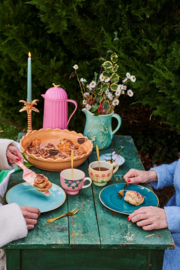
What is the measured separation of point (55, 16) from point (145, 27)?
867 mm

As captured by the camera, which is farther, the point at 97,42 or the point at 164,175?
the point at 97,42

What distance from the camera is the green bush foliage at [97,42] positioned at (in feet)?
8.79

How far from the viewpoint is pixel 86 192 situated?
1.59 metres

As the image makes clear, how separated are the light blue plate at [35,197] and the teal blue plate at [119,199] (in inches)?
8.2

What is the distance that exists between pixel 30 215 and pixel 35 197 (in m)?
0.19

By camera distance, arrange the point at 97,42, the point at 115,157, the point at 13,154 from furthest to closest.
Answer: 1. the point at 97,42
2. the point at 115,157
3. the point at 13,154

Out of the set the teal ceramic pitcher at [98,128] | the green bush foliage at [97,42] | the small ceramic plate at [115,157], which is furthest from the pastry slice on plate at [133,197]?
the green bush foliage at [97,42]

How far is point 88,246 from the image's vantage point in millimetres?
1217

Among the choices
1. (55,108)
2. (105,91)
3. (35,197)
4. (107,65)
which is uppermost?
(107,65)

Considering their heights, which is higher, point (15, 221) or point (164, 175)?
point (15, 221)

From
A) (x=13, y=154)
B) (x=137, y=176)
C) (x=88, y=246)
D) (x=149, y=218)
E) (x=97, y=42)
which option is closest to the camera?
(x=88, y=246)

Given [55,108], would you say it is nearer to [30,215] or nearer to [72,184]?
[72,184]

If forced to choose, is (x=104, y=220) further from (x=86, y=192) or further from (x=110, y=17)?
(x=110, y=17)

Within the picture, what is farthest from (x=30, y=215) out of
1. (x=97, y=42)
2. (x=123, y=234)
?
(x=97, y=42)
